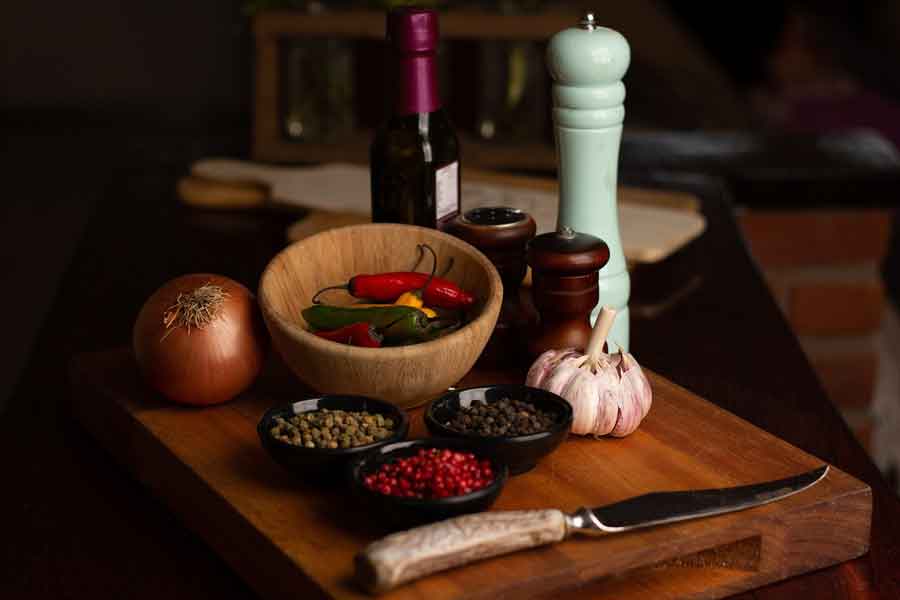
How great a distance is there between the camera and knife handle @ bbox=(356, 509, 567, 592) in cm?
73

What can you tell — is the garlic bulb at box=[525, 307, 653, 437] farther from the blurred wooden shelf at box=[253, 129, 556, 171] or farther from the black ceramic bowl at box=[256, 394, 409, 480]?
the blurred wooden shelf at box=[253, 129, 556, 171]

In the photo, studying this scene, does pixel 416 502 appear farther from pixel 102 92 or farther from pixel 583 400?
pixel 102 92

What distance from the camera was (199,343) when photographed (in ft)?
3.31

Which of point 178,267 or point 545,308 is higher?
point 545,308

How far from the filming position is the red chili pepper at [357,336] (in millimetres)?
1014

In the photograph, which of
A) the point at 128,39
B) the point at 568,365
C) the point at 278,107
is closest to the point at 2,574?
the point at 568,365

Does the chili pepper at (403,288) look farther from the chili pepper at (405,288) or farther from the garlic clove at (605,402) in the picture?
the garlic clove at (605,402)

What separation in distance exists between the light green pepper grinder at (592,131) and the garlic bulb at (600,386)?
9 cm

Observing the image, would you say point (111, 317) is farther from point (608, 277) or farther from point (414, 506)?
point (414, 506)

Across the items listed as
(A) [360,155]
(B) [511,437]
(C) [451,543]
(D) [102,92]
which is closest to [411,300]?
(B) [511,437]

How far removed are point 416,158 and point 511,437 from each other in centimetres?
40

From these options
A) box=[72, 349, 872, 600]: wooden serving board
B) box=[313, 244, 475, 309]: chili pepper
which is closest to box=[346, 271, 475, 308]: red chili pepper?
box=[313, 244, 475, 309]: chili pepper

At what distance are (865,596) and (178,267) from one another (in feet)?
3.09

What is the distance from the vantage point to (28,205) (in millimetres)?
2279
